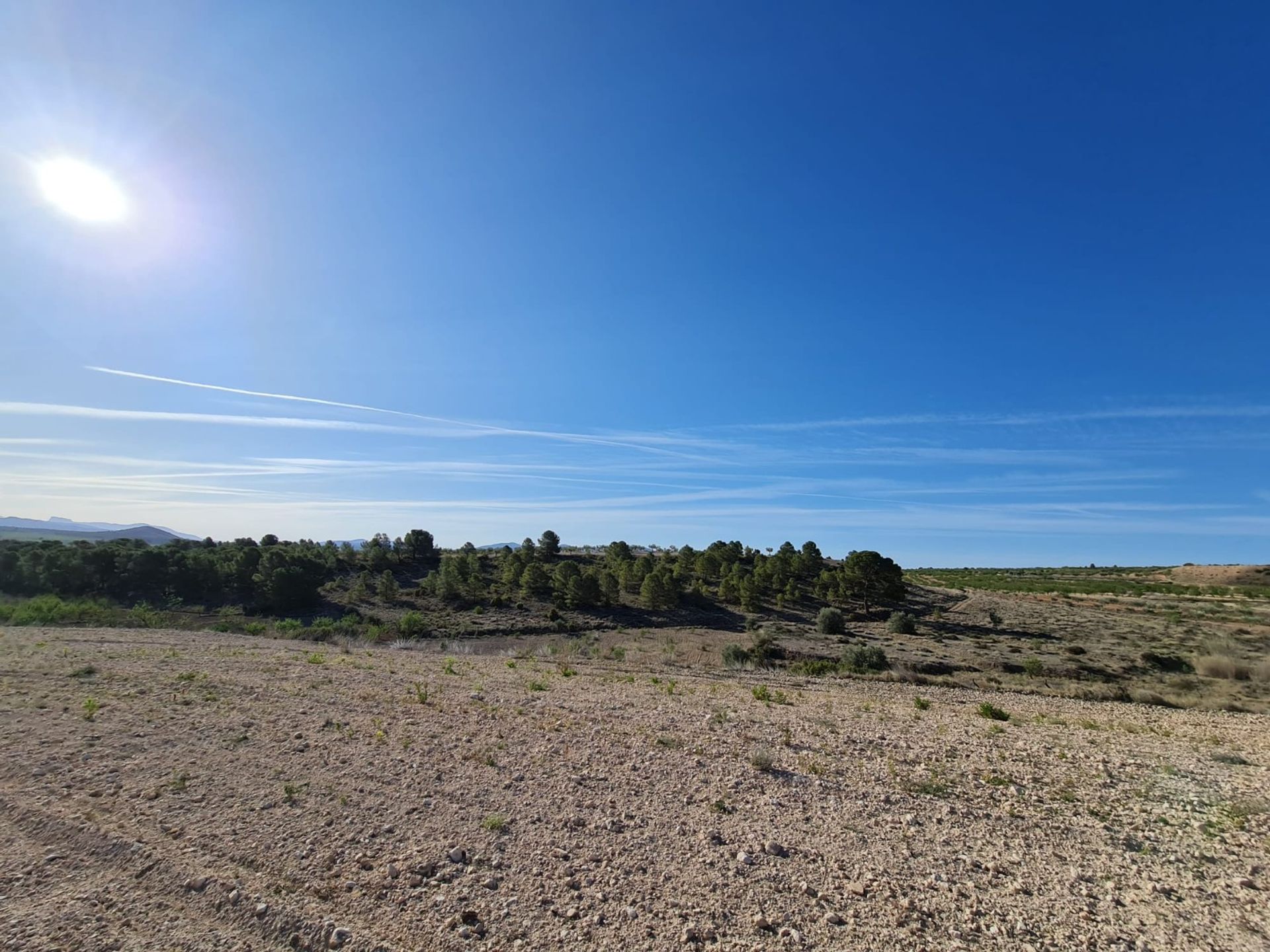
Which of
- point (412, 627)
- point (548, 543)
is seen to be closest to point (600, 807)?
point (412, 627)

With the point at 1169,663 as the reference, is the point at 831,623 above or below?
above

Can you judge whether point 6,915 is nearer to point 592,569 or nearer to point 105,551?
point 592,569

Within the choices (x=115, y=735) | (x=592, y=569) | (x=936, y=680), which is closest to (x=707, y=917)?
(x=115, y=735)

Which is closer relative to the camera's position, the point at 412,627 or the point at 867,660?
the point at 867,660

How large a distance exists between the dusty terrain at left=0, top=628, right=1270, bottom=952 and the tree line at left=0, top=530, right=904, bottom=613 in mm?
40110

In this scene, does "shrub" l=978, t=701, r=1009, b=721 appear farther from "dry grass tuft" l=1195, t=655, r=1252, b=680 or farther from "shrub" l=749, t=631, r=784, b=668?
"dry grass tuft" l=1195, t=655, r=1252, b=680

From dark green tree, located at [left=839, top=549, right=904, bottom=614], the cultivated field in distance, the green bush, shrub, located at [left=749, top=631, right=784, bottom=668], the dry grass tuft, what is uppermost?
dark green tree, located at [left=839, top=549, right=904, bottom=614]

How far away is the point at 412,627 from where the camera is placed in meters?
39.3

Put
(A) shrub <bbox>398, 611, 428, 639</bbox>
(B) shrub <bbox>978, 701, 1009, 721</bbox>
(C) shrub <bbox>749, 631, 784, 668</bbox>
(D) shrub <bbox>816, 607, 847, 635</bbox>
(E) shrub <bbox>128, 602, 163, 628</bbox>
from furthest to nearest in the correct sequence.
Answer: (D) shrub <bbox>816, 607, 847, 635</bbox> → (A) shrub <bbox>398, 611, 428, 639</bbox> → (E) shrub <bbox>128, 602, 163, 628</bbox> → (C) shrub <bbox>749, 631, 784, 668</bbox> → (B) shrub <bbox>978, 701, 1009, 721</bbox>

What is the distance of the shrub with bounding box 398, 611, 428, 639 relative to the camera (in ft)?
124

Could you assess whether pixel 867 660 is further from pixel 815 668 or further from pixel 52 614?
pixel 52 614

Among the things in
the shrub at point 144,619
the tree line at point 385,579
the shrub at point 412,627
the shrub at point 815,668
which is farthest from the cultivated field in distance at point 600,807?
the tree line at point 385,579

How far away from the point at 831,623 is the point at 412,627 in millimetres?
27883

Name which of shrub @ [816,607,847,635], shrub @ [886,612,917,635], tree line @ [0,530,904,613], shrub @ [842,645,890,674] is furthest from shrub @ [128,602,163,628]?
shrub @ [886,612,917,635]
